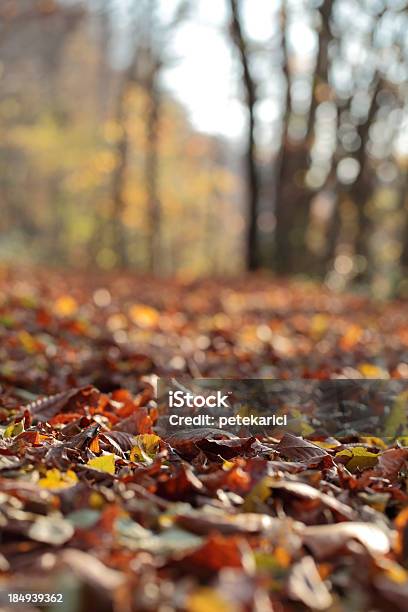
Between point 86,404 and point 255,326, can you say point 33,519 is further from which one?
point 255,326

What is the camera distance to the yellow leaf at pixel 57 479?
7.55 feet

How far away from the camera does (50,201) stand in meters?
40.1

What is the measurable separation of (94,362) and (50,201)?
36.0 metres

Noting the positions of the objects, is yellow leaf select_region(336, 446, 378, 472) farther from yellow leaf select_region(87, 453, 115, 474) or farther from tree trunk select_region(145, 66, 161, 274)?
tree trunk select_region(145, 66, 161, 274)

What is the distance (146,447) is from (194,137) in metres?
33.3

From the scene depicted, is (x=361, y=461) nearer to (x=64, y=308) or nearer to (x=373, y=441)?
(x=373, y=441)

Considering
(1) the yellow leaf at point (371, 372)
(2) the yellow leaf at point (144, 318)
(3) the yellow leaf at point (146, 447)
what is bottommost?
(2) the yellow leaf at point (144, 318)

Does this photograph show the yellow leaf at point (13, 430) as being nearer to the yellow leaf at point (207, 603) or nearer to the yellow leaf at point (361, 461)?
the yellow leaf at point (361, 461)

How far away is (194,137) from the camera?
1390 inches

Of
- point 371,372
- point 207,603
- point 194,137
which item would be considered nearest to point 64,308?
point 371,372

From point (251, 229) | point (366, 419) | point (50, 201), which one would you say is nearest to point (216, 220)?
point (50, 201)

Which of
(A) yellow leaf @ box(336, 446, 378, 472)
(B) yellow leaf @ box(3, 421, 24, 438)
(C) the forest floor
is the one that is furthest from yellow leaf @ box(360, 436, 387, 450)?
(B) yellow leaf @ box(3, 421, 24, 438)

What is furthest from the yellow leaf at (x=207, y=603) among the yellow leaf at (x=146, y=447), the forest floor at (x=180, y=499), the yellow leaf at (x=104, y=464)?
the yellow leaf at (x=146, y=447)

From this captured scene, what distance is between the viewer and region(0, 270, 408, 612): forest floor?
1.68m
